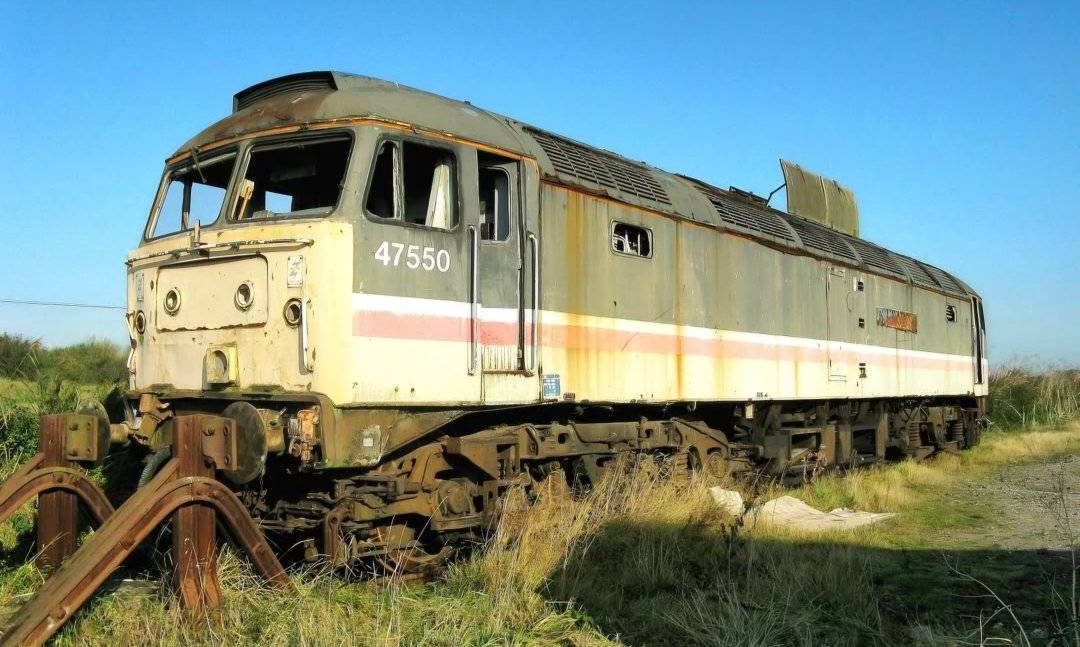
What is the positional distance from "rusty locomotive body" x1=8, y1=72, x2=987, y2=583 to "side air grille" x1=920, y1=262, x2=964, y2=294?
930cm

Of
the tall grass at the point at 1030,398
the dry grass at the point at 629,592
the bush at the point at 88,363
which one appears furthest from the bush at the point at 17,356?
the tall grass at the point at 1030,398

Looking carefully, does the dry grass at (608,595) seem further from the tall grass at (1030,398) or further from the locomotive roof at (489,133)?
the tall grass at (1030,398)

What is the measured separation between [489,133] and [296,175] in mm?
1482

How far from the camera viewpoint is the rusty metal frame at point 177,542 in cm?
418

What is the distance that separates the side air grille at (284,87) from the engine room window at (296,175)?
1.63 feet

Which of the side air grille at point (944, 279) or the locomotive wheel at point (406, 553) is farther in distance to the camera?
the side air grille at point (944, 279)

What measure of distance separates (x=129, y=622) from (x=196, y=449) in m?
0.95

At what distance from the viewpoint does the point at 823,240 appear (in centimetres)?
1258

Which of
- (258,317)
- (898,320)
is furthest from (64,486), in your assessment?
(898,320)

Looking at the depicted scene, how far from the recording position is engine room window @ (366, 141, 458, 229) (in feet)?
20.9

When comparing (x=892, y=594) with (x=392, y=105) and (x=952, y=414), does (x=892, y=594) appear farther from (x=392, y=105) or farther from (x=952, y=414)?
(x=952, y=414)

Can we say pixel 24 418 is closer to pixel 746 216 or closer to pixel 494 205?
pixel 494 205

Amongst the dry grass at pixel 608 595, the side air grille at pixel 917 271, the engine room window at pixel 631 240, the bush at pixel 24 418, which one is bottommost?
the dry grass at pixel 608 595

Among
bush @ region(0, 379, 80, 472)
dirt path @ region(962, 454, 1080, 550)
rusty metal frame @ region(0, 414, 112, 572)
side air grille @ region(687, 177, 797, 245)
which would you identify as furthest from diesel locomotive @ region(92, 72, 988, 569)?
dirt path @ region(962, 454, 1080, 550)
